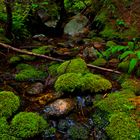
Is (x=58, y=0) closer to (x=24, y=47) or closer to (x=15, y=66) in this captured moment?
(x=24, y=47)

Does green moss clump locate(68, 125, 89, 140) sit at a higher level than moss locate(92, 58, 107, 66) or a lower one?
lower

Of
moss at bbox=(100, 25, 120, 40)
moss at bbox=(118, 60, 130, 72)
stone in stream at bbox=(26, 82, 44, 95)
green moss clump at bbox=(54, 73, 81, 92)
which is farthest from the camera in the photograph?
moss at bbox=(100, 25, 120, 40)

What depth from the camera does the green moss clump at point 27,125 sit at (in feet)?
13.9

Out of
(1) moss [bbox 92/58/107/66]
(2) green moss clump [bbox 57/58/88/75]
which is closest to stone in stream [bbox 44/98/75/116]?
(2) green moss clump [bbox 57/58/88/75]

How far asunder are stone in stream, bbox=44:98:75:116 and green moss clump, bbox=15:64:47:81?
1.47 meters

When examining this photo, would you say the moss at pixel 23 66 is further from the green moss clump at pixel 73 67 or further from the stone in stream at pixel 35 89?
the stone in stream at pixel 35 89

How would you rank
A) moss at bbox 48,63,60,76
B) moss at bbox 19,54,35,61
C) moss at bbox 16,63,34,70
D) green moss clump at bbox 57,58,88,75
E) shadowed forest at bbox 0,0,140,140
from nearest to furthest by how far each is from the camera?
1. shadowed forest at bbox 0,0,140,140
2. green moss clump at bbox 57,58,88,75
3. moss at bbox 48,63,60,76
4. moss at bbox 16,63,34,70
5. moss at bbox 19,54,35,61

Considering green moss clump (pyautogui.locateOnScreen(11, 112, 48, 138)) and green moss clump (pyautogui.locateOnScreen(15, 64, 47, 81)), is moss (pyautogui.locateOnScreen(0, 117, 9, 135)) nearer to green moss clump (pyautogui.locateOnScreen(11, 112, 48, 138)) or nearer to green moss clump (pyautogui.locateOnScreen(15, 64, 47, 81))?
green moss clump (pyautogui.locateOnScreen(11, 112, 48, 138))

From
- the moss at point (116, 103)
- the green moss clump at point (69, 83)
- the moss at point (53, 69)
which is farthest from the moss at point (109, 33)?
the moss at point (116, 103)

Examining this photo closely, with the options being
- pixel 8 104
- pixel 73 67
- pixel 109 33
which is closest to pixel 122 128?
pixel 8 104

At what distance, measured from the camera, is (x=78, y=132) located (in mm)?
4391

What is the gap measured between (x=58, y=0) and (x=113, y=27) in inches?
98.4

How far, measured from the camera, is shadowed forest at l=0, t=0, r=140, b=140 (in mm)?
4438

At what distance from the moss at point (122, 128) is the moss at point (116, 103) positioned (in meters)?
0.23
